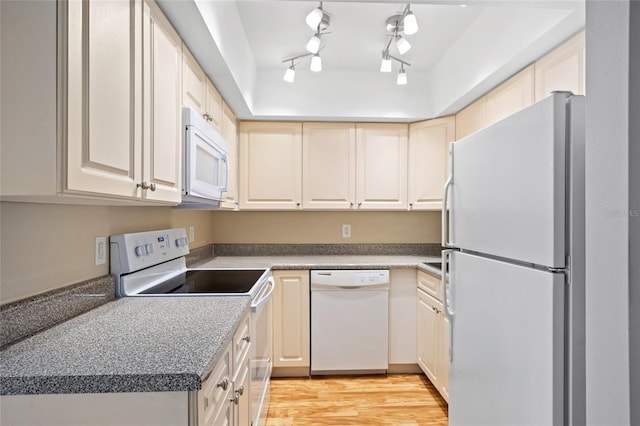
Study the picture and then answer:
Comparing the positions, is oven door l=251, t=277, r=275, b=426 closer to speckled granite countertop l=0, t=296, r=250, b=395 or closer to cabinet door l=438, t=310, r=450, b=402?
speckled granite countertop l=0, t=296, r=250, b=395

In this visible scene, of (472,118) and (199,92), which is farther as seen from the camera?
(472,118)

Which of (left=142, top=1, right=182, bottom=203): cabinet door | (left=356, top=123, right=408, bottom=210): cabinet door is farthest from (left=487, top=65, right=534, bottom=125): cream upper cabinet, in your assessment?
(left=142, top=1, right=182, bottom=203): cabinet door

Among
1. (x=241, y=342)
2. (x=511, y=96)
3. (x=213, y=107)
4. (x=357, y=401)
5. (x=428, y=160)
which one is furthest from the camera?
(x=428, y=160)

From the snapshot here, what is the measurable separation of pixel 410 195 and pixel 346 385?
1581 mm

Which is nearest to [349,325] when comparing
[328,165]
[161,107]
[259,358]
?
[259,358]

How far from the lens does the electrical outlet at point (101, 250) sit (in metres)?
1.37

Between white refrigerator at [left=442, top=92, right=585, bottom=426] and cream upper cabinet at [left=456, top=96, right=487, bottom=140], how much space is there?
926 millimetres

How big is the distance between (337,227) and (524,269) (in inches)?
84.7

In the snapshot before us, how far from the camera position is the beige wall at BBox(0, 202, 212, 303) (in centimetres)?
96

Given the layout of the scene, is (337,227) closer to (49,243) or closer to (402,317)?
(402,317)

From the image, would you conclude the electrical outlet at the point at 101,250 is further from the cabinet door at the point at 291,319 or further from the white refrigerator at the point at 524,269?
the white refrigerator at the point at 524,269

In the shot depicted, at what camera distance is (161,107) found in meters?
1.31

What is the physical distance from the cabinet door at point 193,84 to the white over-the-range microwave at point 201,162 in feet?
0.30

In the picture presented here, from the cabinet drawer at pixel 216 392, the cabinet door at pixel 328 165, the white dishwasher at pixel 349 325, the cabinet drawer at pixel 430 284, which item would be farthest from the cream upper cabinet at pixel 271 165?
the cabinet drawer at pixel 216 392
